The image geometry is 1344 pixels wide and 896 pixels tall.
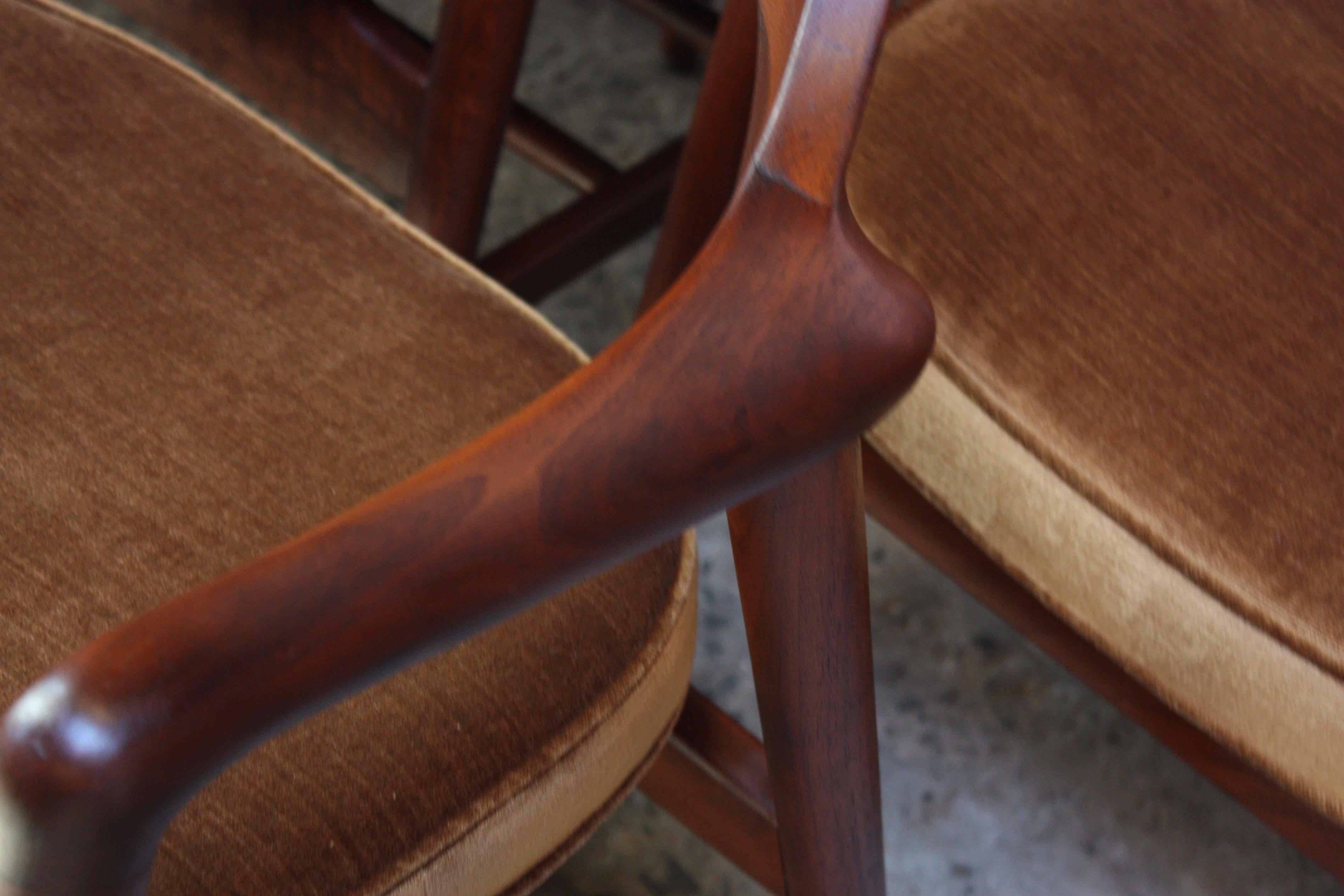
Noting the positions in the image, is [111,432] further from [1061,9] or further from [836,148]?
[1061,9]

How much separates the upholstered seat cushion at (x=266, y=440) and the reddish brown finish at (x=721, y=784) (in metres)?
0.13

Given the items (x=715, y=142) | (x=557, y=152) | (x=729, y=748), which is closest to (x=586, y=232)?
(x=557, y=152)

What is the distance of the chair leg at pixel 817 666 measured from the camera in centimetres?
35

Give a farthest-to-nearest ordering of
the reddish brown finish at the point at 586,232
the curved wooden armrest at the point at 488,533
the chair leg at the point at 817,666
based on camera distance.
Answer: the reddish brown finish at the point at 586,232
the chair leg at the point at 817,666
the curved wooden armrest at the point at 488,533

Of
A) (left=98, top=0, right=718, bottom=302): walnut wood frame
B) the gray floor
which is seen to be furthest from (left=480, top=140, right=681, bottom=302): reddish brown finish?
the gray floor

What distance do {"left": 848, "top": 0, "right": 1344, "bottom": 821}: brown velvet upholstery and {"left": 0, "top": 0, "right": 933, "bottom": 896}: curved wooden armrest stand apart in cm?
21

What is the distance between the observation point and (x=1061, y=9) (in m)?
0.62

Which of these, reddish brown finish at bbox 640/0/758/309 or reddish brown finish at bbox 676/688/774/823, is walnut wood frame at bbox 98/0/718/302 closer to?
reddish brown finish at bbox 640/0/758/309

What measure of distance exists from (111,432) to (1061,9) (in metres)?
0.46

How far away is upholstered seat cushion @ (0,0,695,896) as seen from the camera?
0.38m

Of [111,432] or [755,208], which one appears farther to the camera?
[111,432]

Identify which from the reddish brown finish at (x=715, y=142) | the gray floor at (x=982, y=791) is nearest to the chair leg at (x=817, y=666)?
the reddish brown finish at (x=715, y=142)

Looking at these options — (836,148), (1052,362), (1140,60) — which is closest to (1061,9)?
(1140,60)

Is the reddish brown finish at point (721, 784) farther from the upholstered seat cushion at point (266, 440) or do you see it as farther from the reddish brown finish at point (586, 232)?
the reddish brown finish at point (586, 232)
